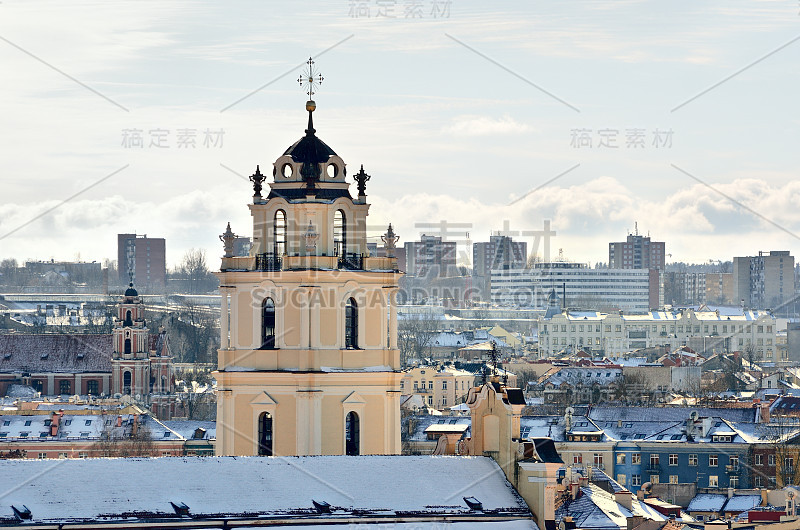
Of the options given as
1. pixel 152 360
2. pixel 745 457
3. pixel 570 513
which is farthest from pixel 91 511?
pixel 152 360

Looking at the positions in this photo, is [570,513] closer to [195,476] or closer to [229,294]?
[229,294]

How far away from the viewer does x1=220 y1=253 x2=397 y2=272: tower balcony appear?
1794 inches

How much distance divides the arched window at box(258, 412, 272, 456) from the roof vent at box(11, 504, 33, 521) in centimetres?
1010

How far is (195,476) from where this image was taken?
3778cm

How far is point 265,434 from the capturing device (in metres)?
45.7

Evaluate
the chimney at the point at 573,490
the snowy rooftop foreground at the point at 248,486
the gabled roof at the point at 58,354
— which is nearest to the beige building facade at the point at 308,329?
the snowy rooftop foreground at the point at 248,486

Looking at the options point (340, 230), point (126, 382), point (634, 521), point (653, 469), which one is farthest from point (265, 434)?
point (126, 382)

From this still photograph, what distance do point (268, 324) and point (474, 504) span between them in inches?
362

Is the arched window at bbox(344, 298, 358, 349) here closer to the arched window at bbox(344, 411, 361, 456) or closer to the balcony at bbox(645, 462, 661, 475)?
the arched window at bbox(344, 411, 361, 456)

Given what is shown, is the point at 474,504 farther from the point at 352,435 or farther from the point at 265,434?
the point at 265,434

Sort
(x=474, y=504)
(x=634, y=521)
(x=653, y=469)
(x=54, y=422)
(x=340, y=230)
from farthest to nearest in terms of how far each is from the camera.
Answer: (x=54, y=422)
(x=653, y=469)
(x=634, y=521)
(x=340, y=230)
(x=474, y=504)

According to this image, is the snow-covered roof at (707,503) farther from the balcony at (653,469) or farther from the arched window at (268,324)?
the arched window at (268,324)

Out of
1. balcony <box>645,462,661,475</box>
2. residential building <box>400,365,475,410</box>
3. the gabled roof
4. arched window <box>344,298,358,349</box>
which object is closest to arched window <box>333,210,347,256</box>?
arched window <box>344,298,358,349</box>

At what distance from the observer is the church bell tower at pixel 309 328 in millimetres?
45312
